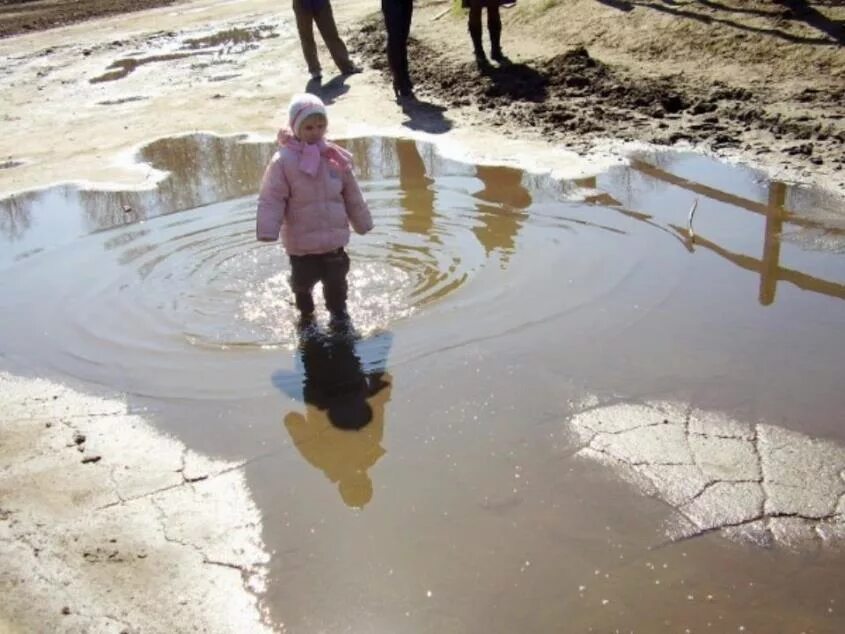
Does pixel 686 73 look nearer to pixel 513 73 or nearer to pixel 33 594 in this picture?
pixel 513 73

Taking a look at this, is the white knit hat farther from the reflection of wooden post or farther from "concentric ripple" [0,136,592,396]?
Result: the reflection of wooden post

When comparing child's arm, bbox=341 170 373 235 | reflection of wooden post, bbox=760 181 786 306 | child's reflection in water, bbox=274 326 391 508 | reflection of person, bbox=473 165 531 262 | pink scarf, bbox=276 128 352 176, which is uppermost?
pink scarf, bbox=276 128 352 176

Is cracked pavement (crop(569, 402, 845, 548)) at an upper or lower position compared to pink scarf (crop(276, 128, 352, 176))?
lower

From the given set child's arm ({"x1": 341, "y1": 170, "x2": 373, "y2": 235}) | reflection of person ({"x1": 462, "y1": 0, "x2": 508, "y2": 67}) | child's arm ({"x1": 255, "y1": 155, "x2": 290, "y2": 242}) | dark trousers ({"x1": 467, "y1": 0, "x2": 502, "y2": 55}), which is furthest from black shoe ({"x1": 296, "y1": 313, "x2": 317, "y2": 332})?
dark trousers ({"x1": 467, "y1": 0, "x2": 502, "y2": 55})

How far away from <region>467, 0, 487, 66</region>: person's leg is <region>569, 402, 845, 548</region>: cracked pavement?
29.0ft

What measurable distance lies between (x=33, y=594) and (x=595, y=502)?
2.08 m

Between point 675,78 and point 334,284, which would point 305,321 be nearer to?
point 334,284

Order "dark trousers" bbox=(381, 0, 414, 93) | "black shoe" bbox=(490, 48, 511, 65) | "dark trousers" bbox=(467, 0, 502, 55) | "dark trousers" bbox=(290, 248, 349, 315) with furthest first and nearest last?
"black shoe" bbox=(490, 48, 511, 65)
"dark trousers" bbox=(467, 0, 502, 55)
"dark trousers" bbox=(381, 0, 414, 93)
"dark trousers" bbox=(290, 248, 349, 315)

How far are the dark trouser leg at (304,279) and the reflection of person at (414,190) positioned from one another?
156 centimetres

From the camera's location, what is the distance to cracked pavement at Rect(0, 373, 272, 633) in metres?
3.29

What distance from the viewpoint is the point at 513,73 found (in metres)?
11.5

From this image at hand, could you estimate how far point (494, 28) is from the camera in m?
12.3

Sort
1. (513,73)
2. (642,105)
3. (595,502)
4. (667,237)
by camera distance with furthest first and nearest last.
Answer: (513,73)
(642,105)
(667,237)
(595,502)

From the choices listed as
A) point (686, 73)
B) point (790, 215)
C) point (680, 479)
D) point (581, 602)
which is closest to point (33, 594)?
point (581, 602)
